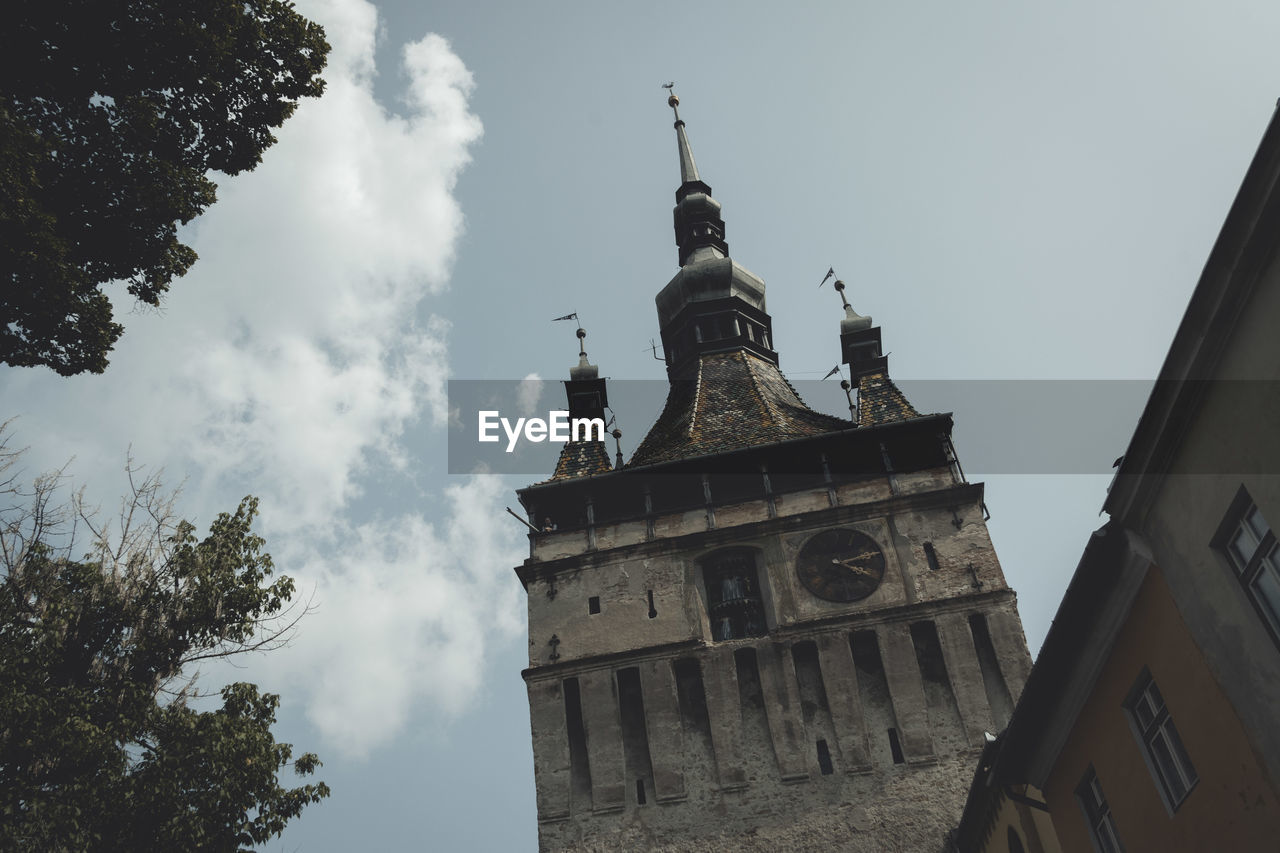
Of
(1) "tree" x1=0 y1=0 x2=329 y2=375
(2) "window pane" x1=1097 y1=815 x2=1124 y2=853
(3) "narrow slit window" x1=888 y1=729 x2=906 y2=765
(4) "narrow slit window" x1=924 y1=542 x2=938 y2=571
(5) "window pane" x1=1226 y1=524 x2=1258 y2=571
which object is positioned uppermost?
(4) "narrow slit window" x1=924 y1=542 x2=938 y2=571

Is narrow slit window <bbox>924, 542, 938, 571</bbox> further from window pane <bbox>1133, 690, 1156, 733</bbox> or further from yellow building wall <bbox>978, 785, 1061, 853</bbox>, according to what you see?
window pane <bbox>1133, 690, 1156, 733</bbox>

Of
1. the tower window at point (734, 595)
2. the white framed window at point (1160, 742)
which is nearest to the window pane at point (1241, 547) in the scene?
the white framed window at point (1160, 742)

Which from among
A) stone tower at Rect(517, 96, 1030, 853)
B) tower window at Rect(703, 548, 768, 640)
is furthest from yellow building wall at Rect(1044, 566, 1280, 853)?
tower window at Rect(703, 548, 768, 640)

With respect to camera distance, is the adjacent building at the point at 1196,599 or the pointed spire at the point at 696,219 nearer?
the adjacent building at the point at 1196,599

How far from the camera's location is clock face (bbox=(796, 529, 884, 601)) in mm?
25797

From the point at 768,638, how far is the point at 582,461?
818cm

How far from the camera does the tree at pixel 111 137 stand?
11.1 m

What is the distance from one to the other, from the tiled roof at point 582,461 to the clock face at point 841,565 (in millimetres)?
6091

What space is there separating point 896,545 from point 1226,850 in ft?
53.0

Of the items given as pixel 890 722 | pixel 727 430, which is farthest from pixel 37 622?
pixel 727 430

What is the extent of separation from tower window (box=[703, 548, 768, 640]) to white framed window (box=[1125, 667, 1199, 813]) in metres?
14.0

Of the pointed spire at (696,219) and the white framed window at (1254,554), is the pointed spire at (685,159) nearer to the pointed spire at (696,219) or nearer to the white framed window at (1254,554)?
the pointed spire at (696,219)

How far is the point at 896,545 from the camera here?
86.1 ft

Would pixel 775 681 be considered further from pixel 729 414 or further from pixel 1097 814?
pixel 1097 814
